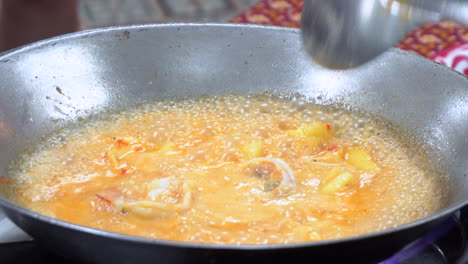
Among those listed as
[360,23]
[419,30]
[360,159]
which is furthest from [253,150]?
[419,30]

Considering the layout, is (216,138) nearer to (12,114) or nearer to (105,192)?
(105,192)

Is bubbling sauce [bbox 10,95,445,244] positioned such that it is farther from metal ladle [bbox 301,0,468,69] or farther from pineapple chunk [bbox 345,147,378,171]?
metal ladle [bbox 301,0,468,69]

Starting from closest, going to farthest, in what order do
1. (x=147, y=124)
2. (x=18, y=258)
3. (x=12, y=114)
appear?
1. (x=18, y=258)
2. (x=12, y=114)
3. (x=147, y=124)

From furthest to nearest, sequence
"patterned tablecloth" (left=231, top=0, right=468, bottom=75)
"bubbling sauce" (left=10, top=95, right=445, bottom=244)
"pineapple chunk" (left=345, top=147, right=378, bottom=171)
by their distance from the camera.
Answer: "patterned tablecloth" (left=231, top=0, right=468, bottom=75)
"pineapple chunk" (left=345, top=147, right=378, bottom=171)
"bubbling sauce" (left=10, top=95, right=445, bottom=244)

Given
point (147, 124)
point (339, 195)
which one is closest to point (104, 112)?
point (147, 124)

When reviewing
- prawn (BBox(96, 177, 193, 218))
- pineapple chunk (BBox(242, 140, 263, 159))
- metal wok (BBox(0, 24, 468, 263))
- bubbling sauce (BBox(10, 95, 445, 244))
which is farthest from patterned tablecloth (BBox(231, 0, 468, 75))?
prawn (BBox(96, 177, 193, 218))

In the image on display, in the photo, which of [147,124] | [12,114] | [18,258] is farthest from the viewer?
[147,124]

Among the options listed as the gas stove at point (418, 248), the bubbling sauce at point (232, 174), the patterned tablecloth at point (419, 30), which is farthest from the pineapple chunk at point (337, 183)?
the patterned tablecloth at point (419, 30)
